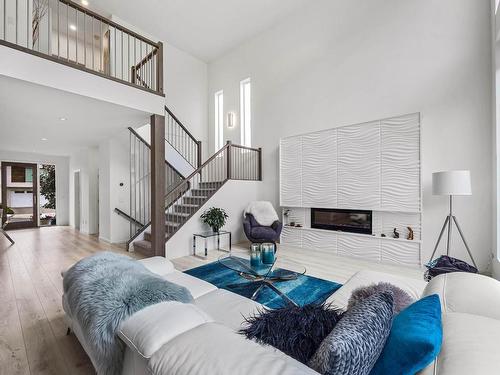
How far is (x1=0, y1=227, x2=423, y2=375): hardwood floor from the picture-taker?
1766 millimetres

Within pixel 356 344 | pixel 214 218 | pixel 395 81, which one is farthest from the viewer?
pixel 214 218

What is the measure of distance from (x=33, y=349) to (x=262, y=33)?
698 centimetres

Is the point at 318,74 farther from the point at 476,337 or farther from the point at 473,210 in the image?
the point at 476,337

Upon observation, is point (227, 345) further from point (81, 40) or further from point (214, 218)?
point (81, 40)

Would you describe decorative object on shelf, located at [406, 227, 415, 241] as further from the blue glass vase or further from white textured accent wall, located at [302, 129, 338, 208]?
the blue glass vase

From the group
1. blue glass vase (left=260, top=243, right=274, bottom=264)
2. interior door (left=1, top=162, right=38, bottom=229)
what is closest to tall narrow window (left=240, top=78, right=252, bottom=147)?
blue glass vase (left=260, top=243, right=274, bottom=264)

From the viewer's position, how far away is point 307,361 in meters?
0.82

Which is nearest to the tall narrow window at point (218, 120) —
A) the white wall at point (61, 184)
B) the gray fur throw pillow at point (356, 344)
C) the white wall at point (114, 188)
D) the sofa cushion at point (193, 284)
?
the white wall at point (114, 188)

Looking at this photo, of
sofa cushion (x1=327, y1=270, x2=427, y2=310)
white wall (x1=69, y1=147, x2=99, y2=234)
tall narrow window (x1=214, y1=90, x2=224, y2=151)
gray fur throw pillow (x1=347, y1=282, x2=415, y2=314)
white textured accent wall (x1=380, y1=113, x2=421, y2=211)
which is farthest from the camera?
tall narrow window (x1=214, y1=90, x2=224, y2=151)

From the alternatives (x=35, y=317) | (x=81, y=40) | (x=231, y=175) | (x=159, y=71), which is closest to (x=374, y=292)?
(x=35, y=317)

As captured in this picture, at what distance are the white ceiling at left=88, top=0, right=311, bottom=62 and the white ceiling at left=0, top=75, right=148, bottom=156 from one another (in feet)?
9.49

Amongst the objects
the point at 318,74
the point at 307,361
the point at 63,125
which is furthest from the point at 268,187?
the point at 307,361

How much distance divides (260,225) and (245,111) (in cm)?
326

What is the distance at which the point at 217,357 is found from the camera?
2.42 feet
